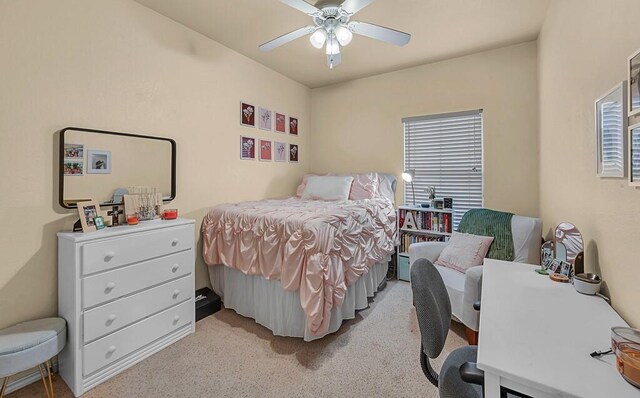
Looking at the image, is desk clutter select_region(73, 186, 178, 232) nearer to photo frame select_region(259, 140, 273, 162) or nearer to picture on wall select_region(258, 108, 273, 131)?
photo frame select_region(259, 140, 273, 162)

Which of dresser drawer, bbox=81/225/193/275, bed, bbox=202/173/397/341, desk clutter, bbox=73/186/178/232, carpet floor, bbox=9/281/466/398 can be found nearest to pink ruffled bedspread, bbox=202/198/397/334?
bed, bbox=202/173/397/341

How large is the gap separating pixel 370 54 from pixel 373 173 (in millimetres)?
1423

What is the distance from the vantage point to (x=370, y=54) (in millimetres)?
3178

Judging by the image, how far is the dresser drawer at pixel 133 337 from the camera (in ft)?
5.58

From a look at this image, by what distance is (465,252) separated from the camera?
2432 millimetres

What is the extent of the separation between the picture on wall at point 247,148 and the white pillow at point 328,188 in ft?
2.76

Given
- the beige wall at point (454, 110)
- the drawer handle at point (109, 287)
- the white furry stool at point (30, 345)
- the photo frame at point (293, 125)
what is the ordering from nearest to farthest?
the white furry stool at point (30, 345) → the drawer handle at point (109, 287) → the beige wall at point (454, 110) → the photo frame at point (293, 125)

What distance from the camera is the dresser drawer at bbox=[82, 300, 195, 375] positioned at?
5.58ft

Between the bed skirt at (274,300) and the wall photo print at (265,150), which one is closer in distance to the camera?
the bed skirt at (274,300)


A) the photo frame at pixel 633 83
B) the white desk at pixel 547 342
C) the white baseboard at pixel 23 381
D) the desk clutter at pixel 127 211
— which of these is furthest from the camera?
the desk clutter at pixel 127 211

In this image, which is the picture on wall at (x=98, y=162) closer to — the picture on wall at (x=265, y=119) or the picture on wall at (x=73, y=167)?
the picture on wall at (x=73, y=167)

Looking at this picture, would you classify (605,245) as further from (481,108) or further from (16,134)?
(16,134)

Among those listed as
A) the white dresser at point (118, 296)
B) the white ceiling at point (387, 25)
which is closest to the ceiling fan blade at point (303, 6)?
the white ceiling at point (387, 25)

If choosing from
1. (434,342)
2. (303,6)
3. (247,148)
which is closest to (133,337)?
(434,342)
